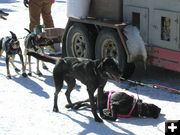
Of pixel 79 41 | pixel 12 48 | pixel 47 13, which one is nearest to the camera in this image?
pixel 12 48

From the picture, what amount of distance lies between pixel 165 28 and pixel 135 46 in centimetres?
54

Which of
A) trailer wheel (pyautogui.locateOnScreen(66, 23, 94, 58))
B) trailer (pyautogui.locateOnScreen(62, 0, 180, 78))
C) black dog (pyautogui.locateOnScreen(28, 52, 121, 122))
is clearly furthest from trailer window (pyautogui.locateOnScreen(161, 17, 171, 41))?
black dog (pyautogui.locateOnScreen(28, 52, 121, 122))

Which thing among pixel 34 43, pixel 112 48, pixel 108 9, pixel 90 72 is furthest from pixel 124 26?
pixel 34 43

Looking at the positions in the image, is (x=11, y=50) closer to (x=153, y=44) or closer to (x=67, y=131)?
(x=153, y=44)

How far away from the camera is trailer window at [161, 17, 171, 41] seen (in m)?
7.77

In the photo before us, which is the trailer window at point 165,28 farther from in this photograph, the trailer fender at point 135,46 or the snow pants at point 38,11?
the snow pants at point 38,11

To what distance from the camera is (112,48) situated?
8562 millimetres

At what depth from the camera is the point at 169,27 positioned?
7.76 metres

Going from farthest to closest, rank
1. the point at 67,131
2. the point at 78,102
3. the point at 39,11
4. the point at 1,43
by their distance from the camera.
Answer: the point at 39,11
the point at 1,43
the point at 78,102
the point at 67,131

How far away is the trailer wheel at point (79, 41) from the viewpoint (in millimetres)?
8992

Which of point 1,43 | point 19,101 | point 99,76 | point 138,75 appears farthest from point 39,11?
point 99,76

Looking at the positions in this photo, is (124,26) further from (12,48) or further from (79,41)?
(12,48)

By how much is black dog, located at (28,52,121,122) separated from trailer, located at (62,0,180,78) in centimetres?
159

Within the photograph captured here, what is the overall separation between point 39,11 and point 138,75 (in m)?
3.45
